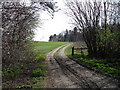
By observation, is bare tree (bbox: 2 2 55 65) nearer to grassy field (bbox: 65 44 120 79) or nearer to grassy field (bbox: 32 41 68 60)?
grassy field (bbox: 32 41 68 60)

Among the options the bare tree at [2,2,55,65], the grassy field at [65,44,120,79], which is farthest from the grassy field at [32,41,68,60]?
the grassy field at [65,44,120,79]

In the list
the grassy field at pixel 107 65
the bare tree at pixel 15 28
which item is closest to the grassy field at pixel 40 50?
the bare tree at pixel 15 28

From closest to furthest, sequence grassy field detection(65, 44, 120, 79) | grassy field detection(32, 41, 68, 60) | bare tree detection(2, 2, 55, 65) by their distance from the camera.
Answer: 1. bare tree detection(2, 2, 55, 65)
2. grassy field detection(65, 44, 120, 79)
3. grassy field detection(32, 41, 68, 60)

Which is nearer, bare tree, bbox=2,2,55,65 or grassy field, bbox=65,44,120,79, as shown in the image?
bare tree, bbox=2,2,55,65

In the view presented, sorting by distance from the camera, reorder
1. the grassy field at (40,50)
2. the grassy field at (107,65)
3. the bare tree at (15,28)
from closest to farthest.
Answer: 1. the bare tree at (15,28)
2. the grassy field at (107,65)
3. the grassy field at (40,50)

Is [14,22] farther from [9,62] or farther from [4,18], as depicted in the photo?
[9,62]

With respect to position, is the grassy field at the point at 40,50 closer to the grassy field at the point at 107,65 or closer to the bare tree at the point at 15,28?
the bare tree at the point at 15,28

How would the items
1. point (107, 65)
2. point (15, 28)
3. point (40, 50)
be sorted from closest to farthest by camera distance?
point (15, 28) → point (107, 65) → point (40, 50)

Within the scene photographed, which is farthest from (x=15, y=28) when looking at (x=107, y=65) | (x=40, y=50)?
(x=40, y=50)

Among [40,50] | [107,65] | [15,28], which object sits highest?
[15,28]

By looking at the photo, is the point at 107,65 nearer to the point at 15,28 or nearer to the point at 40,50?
the point at 15,28

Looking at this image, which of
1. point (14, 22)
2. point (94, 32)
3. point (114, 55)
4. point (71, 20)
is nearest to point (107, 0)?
point (94, 32)

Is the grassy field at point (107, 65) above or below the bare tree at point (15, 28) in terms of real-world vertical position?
below

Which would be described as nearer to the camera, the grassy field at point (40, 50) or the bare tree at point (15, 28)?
the bare tree at point (15, 28)
